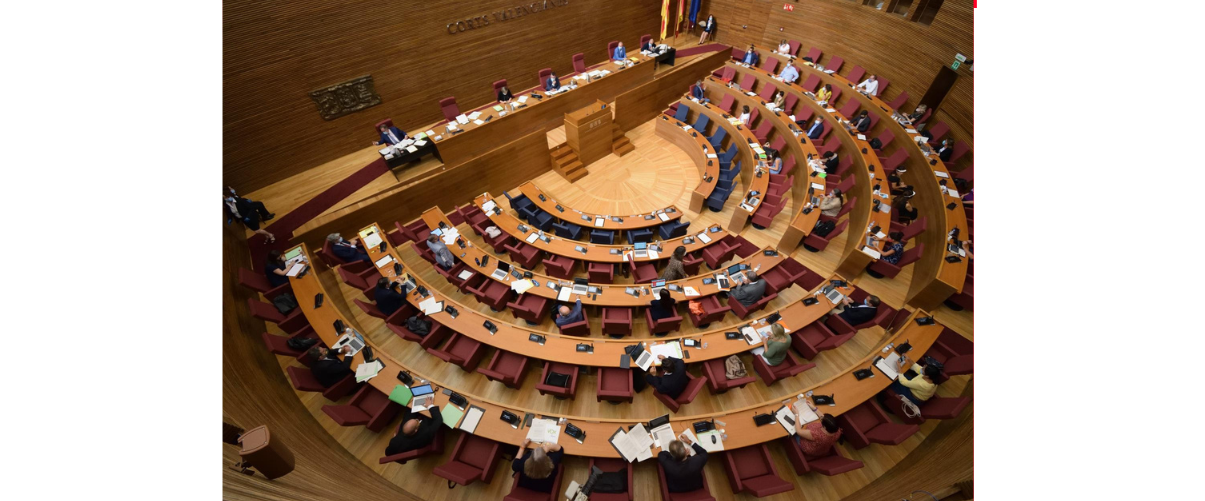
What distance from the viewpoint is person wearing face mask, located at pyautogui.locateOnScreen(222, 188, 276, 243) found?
6.75m

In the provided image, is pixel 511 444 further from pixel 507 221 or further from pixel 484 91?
pixel 484 91

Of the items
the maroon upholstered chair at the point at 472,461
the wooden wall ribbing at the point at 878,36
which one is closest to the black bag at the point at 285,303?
the maroon upholstered chair at the point at 472,461

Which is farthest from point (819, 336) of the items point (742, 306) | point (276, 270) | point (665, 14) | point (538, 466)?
point (665, 14)

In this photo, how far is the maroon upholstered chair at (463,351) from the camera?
17.5 feet

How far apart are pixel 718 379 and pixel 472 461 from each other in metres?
3.08

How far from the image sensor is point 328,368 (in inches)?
191

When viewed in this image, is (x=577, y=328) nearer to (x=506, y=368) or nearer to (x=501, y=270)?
(x=506, y=368)

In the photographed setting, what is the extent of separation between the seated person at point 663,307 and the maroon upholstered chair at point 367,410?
3.53 meters

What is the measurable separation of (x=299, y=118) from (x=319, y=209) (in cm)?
194

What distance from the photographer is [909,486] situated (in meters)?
3.88

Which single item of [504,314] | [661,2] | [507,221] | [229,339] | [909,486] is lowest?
[504,314]

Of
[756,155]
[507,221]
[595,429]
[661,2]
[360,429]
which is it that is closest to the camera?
[595,429]

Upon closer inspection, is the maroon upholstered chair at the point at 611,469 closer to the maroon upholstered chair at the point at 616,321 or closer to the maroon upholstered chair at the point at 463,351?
the maroon upholstered chair at the point at 616,321

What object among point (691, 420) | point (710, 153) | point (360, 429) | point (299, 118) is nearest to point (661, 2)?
point (710, 153)
